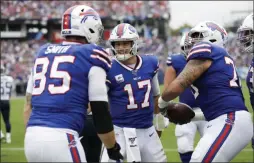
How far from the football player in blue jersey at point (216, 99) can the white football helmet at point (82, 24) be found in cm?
77

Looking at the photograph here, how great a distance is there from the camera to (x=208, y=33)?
170 inches

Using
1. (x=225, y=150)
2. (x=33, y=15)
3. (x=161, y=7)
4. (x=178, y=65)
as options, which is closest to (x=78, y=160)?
(x=225, y=150)

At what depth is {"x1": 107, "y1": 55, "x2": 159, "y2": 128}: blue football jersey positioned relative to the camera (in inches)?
190

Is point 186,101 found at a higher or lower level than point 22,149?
higher

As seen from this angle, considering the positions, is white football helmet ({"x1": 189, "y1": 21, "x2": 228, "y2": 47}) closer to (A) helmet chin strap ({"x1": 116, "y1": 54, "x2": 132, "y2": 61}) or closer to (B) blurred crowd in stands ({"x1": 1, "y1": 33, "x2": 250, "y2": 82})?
(A) helmet chin strap ({"x1": 116, "y1": 54, "x2": 132, "y2": 61})

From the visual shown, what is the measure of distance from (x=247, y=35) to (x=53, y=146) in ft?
7.29

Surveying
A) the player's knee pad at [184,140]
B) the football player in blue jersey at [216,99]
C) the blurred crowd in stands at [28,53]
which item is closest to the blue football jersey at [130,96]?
the football player in blue jersey at [216,99]

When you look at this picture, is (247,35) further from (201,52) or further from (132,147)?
(132,147)

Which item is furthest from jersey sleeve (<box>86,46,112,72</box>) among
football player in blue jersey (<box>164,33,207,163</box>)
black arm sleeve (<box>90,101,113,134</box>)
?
football player in blue jersey (<box>164,33,207,163</box>)

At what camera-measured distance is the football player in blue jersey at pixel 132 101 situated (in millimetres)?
4793

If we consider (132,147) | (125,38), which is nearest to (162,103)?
(132,147)

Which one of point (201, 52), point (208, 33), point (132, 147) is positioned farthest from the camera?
point (132, 147)

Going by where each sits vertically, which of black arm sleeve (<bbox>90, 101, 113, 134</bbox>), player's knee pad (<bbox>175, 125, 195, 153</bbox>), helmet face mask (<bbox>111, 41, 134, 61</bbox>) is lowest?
player's knee pad (<bbox>175, 125, 195, 153</bbox>)

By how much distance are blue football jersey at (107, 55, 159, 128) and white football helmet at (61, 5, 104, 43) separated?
1251mm
